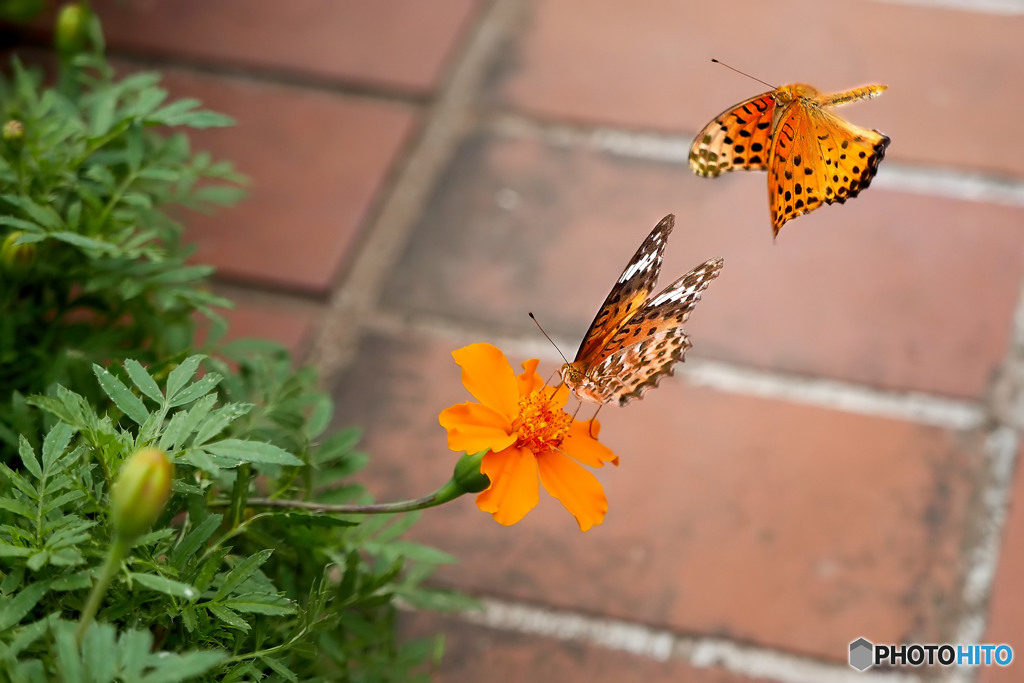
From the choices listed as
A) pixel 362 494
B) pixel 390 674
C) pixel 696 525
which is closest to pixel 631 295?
pixel 362 494

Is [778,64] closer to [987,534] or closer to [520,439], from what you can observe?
[987,534]

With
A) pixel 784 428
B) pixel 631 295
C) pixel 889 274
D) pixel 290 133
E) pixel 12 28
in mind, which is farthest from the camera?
pixel 12 28

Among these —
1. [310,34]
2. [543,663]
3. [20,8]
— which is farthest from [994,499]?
[20,8]

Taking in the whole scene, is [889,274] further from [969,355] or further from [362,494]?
[362,494]

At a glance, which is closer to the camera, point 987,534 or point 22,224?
point 22,224

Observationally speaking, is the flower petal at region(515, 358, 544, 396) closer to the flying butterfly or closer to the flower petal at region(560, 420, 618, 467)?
the flower petal at region(560, 420, 618, 467)
